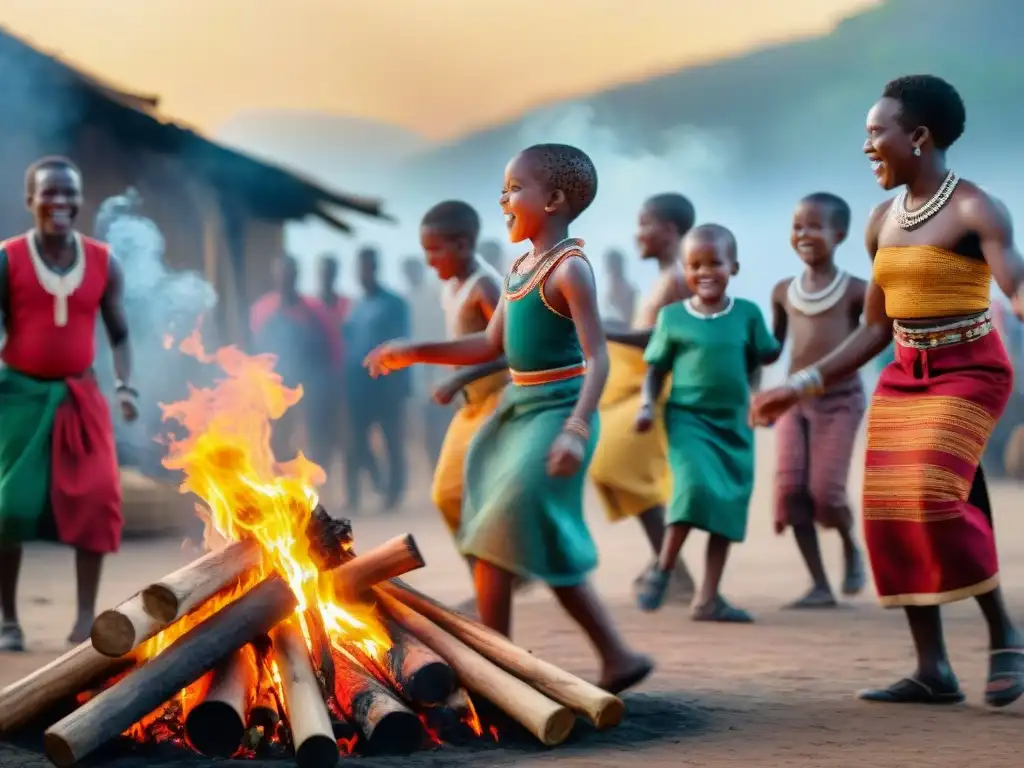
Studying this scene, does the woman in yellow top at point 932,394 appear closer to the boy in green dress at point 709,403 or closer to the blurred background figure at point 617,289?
the boy in green dress at point 709,403

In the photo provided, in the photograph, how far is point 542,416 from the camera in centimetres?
486

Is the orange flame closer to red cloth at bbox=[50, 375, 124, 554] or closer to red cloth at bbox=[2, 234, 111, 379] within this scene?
red cloth at bbox=[50, 375, 124, 554]

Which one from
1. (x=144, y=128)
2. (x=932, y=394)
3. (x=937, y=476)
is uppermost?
(x=144, y=128)

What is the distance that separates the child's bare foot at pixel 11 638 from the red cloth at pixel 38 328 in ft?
3.52

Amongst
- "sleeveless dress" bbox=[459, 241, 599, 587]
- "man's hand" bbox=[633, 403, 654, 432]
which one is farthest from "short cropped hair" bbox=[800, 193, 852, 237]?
"sleeveless dress" bbox=[459, 241, 599, 587]

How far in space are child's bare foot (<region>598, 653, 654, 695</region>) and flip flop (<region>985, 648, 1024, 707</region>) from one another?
1122 millimetres

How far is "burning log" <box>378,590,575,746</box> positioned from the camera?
4.29 meters

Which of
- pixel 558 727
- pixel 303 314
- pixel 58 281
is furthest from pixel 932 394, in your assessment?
pixel 303 314

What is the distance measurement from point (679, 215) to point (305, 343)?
24.3 feet

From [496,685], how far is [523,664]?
0.52 feet

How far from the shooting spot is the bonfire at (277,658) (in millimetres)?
4156

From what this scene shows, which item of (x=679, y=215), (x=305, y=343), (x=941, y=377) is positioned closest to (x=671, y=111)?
(x=305, y=343)

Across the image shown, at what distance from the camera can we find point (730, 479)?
290 inches

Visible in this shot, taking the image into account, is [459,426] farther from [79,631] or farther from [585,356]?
[585,356]
